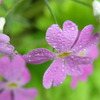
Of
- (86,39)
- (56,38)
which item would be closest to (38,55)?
(56,38)

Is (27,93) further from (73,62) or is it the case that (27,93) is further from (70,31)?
(70,31)

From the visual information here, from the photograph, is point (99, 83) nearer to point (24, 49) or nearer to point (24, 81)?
point (24, 49)

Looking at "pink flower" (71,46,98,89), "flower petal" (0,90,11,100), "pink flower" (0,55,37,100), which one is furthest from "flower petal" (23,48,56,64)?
"pink flower" (71,46,98,89)

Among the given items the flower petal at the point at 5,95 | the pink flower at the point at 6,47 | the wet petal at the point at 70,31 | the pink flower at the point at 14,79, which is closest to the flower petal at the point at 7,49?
the pink flower at the point at 6,47

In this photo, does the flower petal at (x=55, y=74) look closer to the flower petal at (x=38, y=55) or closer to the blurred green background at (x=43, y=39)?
the flower petal at (x=38, y=55)

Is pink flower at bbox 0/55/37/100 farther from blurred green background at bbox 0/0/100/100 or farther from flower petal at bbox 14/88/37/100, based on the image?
blurred green background at bbox 0/0/100/100

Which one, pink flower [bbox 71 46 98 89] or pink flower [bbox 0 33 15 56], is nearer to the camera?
pink flower [bbox 0 33 15 56]
